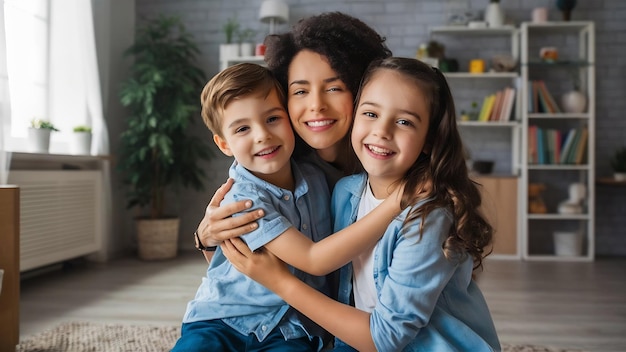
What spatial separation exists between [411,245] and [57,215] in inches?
123

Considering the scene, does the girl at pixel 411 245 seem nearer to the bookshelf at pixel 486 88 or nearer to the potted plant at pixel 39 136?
the potted plant at pixel 39 136

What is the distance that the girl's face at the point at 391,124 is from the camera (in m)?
1.03

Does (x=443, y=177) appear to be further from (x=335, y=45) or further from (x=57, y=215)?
(x=57, y=215)

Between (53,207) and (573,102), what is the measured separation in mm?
3905

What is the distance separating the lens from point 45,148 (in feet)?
11.0

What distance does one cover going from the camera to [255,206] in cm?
110

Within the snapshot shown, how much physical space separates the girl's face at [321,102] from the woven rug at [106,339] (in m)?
1.33

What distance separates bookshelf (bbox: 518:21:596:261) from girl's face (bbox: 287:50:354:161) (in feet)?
11.8

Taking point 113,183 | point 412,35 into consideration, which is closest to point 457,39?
point 412,35

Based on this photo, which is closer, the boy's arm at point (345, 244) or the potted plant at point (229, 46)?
the boy's arm at point (345, 244)

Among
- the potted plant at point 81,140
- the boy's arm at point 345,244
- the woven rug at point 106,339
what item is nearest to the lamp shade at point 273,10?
the potted plant at point 81,140

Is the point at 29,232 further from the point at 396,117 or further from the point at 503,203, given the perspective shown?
the point at 503,203

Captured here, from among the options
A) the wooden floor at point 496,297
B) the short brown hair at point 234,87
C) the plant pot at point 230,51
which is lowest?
the wooden floor at point 496,297

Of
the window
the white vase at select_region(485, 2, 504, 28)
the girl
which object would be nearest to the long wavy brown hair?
the girl
